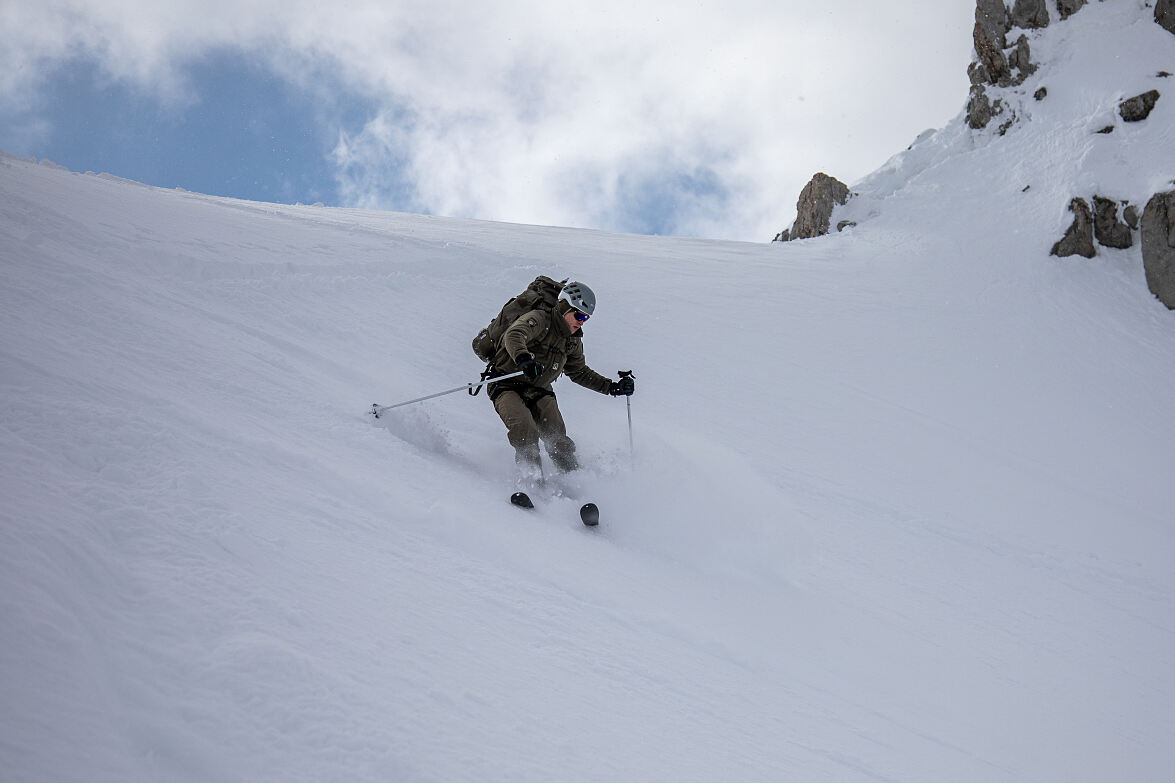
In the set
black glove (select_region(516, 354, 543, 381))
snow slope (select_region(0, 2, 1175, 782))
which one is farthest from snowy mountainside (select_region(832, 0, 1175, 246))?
black glove (select_region(516, 354, 543, 381))

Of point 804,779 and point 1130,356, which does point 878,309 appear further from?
point 804,779

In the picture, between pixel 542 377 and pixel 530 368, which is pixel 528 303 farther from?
pixel 530 368

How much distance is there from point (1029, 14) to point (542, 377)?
93.3 ft

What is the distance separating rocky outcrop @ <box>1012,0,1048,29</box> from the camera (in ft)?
81.1

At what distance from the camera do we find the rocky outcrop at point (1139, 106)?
1895 cm

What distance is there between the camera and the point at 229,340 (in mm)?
5578

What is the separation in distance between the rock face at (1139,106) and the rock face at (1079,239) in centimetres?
412

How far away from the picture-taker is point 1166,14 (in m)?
21.8

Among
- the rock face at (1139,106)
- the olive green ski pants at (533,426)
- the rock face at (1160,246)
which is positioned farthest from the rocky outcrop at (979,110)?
the olive green ski pants at (533,426)

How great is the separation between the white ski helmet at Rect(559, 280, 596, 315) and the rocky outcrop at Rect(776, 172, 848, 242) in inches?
744

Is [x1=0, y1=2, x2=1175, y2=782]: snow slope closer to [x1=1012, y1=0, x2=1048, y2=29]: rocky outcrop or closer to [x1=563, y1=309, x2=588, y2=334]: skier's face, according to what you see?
[x1=563, y1=309, x2=588, y2=334]: skier's face

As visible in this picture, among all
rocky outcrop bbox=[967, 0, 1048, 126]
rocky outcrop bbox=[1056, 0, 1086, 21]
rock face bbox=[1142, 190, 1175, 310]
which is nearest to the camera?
rock face bbox=[1142, 190, 1175, 310]

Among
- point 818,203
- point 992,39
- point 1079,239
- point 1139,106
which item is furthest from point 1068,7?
point 1079,239

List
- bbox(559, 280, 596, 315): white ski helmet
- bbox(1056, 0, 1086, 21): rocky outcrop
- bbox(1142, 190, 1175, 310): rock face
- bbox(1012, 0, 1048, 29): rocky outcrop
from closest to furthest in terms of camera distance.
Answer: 1. bbox(559, 280, 596, 315): white ski helmet
2. bbox(1142, 190, 1175, 310): rock face
3. bbox(1056, 0, 1086, 21): rocky outcrop
4. bbox(1012, 0, 1048, 29): rocky outcrop
